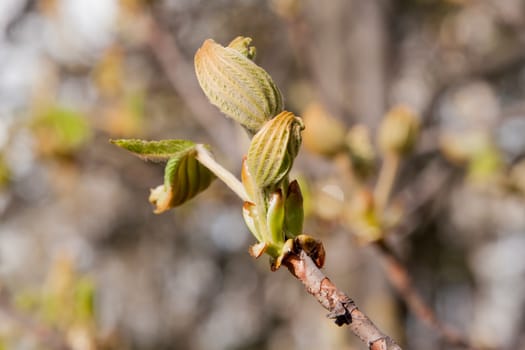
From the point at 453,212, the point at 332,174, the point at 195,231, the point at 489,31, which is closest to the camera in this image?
the point at 332,174

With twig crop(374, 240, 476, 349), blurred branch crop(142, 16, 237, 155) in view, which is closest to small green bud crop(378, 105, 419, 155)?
twig crop(374, 240, 476, 349)

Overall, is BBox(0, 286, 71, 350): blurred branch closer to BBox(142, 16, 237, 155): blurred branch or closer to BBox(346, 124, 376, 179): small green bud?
BBox(346, 124, 376, 179): small green bud

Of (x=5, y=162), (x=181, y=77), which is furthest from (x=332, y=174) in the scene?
(x=5, y=162)

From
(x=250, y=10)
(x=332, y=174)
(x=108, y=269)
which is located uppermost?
(x=332, y=174)

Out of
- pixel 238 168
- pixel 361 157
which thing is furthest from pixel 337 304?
pixel 238 168

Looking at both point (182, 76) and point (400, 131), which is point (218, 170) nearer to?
point (400, 131)

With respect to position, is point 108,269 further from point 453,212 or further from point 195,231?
point 453,212

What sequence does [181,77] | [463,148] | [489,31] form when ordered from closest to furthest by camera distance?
[463,148], [181,77], [489,31]
